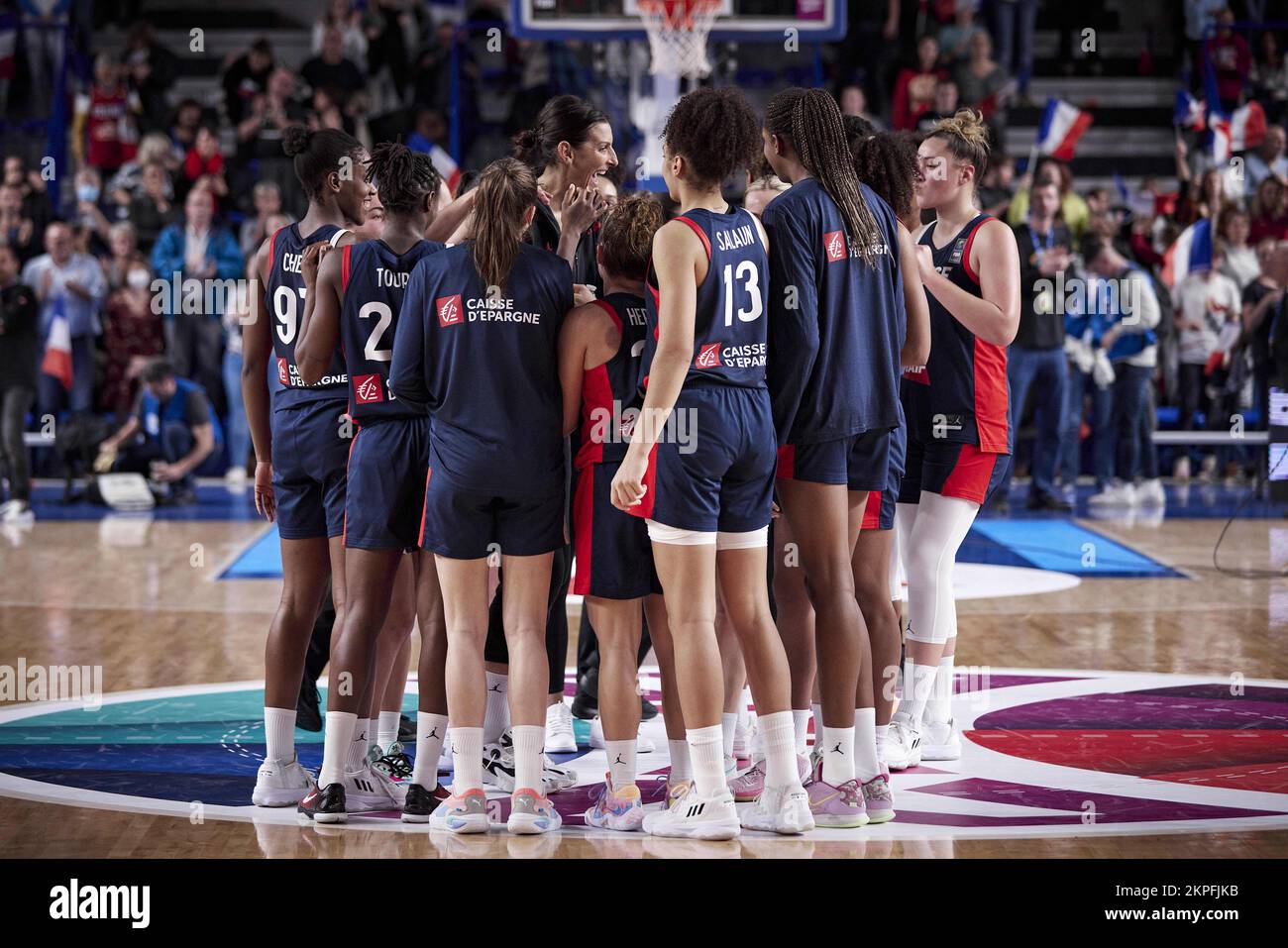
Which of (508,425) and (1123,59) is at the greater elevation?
(1123,59)

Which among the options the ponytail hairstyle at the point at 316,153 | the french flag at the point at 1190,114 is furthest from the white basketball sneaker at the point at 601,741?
the french flag at the point at 1190,114

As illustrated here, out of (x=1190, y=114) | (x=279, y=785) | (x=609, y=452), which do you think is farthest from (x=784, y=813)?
(x=1190, y=114)

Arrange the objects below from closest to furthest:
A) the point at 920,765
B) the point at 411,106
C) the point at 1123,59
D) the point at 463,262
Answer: the point at 463,262, the point at 920,765, the point at 411,106, the point at 1123,59

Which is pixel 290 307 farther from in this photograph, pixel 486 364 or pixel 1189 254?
pixel 1189 254

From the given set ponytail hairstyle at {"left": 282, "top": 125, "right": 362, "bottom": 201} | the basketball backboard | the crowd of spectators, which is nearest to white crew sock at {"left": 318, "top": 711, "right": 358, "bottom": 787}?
ponytail hairstyle at {"left": 282, "top": 125, "right": 362, "bottom": 201}

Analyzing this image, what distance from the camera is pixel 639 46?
14469 mm

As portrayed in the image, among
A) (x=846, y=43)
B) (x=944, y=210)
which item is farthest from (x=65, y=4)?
(x=944, y=210)

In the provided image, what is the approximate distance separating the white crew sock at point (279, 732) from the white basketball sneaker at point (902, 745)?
6.09 feet

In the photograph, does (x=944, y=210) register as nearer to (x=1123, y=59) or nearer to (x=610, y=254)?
(x=610, y=254)

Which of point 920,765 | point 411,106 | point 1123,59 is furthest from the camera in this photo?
point 1123,59

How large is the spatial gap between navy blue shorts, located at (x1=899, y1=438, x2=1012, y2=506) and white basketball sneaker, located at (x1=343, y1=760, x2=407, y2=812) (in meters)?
1.94

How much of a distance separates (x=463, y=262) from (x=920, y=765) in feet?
7.27

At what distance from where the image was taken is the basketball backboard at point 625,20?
41.6ft

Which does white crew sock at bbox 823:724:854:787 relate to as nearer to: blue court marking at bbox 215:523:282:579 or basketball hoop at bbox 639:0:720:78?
blue court marking at bbox 215:523:282:579
